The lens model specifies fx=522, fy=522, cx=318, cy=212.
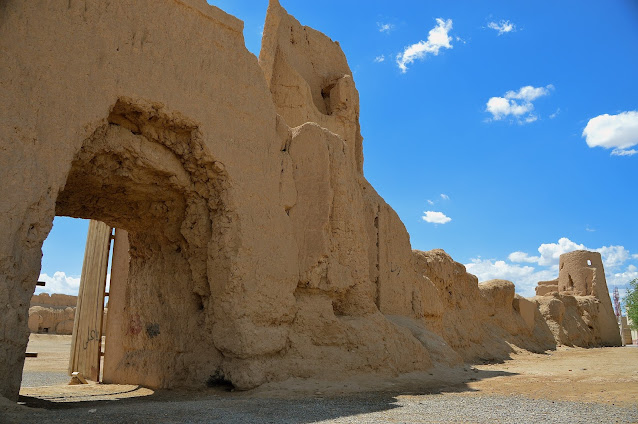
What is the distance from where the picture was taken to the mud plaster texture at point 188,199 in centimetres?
536

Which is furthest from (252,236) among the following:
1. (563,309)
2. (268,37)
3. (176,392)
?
(563,309)

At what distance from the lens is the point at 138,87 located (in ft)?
20.9

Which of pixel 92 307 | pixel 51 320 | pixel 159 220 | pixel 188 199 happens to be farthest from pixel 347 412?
pixel 51 320

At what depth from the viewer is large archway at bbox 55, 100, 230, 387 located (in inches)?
267

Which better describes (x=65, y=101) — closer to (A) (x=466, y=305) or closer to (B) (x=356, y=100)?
(B) (x=356, y=100)

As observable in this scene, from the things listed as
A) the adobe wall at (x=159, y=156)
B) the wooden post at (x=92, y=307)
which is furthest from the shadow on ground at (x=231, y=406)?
the wooden post at (x=92, y=307)

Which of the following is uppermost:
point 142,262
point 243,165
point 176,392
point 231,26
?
point 231,26

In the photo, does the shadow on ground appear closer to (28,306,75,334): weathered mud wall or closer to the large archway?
the large archway

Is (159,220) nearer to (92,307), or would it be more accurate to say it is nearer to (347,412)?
(92,307)

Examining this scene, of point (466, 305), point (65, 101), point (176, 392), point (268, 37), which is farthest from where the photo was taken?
point (466, 305)

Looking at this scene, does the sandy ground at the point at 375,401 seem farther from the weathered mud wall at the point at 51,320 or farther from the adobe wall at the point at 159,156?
the weathered mud wall at the point at 51,320

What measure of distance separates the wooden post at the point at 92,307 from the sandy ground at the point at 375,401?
1.33 meters

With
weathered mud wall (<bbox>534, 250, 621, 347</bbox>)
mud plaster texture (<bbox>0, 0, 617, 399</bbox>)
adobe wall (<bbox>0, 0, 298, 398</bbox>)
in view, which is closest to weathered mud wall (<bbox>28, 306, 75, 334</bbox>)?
mud plaster texture (<bbox>0, 0, 617, 399</bbox>)

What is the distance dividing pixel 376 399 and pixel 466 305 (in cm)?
1110
